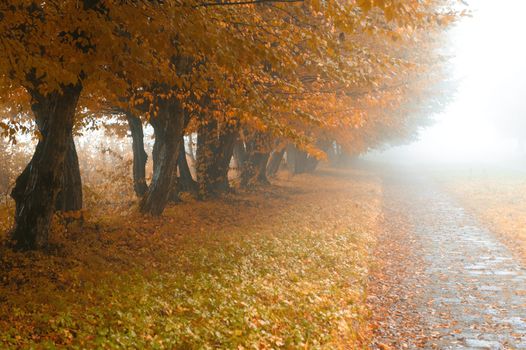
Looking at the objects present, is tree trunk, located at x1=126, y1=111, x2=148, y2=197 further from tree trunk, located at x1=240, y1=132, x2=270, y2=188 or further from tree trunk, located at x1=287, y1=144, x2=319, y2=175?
tree trunk, located at x1=287, y1=144, x2=319, y2=175

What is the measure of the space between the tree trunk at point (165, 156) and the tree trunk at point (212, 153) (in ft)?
12.7

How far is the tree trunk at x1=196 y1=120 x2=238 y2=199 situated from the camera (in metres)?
18.4

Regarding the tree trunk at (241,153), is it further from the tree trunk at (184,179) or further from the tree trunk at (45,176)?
the tree trunk at (45,176)

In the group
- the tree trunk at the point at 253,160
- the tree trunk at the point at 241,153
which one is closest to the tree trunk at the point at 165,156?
the tree trunk at the point at 253,160

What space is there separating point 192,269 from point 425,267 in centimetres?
640

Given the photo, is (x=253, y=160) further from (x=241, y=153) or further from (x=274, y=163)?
(x=274, y=163)

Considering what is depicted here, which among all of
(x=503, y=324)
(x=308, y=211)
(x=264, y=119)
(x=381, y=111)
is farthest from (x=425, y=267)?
(x=381, y=111)

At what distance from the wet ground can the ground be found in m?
0.04

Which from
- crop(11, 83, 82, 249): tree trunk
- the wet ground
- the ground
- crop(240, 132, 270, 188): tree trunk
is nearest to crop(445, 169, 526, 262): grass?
the ground

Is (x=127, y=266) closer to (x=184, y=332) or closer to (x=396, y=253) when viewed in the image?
(x=184, y=332)

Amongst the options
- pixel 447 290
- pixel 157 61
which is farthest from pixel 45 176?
pixel 447 290

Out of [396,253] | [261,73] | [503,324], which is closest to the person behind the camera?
[503,324]

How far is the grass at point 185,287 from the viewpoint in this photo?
6.30 m

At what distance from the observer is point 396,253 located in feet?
48.2
